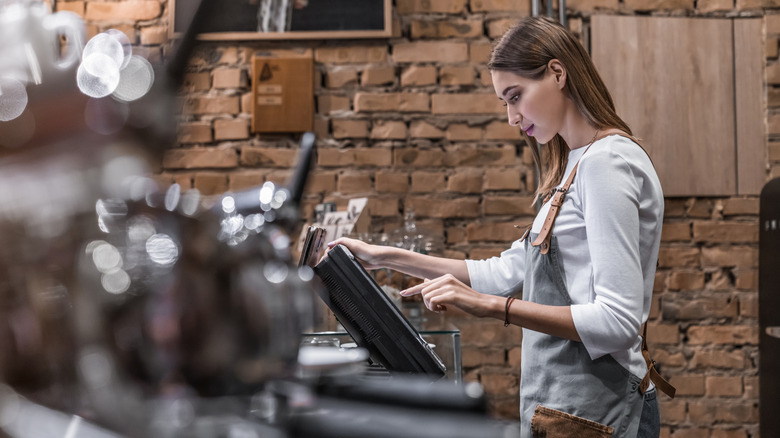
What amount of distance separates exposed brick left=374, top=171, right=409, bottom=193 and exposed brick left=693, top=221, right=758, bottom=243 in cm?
109

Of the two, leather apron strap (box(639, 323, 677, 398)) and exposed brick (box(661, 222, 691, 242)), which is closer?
leather apron strap (box(639, 323, 677, 398))

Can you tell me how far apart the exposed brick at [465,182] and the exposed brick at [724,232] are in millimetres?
823

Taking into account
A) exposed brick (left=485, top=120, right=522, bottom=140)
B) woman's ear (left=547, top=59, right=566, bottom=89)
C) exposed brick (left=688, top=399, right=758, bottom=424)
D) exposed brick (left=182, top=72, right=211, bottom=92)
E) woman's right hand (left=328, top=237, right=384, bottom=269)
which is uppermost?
woman's ear (left=547, top=59, right=566, bottom=89)

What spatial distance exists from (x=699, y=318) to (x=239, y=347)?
2.52 metres

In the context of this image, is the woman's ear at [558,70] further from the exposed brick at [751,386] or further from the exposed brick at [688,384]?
the exposed brick at [751,386]

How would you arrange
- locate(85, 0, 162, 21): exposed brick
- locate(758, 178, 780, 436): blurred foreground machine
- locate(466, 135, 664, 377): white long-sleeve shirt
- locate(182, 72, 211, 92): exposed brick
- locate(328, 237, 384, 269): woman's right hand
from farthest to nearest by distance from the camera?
locate(758, 178, 780, 436): blurred foreground machine, locate(328, 237, 384, 269): woman's right hand, locate(466, 135, 664, 377): white long-sleeve shirt, locate(85, 0, 162, 21): exposed brick, locate(182, 72, 211, 92): exposed brick

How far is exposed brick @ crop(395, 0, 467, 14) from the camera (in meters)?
2.40

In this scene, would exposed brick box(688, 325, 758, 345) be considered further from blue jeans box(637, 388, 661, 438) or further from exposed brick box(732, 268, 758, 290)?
blue jeans box(637, 388, 661, 438)

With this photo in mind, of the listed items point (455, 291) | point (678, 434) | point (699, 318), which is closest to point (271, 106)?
point (455, 291)

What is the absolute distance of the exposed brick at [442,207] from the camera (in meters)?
2.38

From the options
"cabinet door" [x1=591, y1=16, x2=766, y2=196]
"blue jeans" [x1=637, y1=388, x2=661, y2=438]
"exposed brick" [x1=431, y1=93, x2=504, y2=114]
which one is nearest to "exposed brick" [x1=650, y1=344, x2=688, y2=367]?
"cabinet door" [x1=591, y1=16, x2=766, y2=196]

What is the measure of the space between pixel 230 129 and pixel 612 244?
1714 millimetres

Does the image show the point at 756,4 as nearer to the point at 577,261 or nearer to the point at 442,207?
the point at 442,207

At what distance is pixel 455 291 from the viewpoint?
1.02 meters
